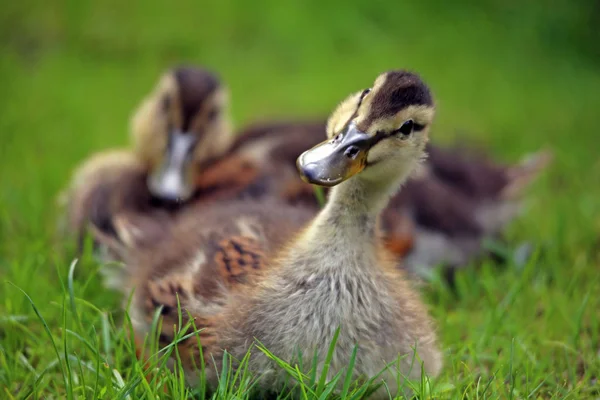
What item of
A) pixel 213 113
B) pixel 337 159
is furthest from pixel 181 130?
pixel 337 159

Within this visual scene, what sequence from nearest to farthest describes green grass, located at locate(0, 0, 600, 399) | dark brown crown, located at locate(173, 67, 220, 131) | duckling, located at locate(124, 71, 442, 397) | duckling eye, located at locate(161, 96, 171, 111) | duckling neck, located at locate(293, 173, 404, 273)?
duckling, located at locate(124, 71, 442, 397)
duckling neck, located at locate(293, 173, 404, 273)
green grass, located at locate(0, 0, 600, 399)
dark brown crown, located at locate(173, 67, 220, 131)
duckling eye, located at locate(161, 96, 171, 111)

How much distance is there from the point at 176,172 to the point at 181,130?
0.30m

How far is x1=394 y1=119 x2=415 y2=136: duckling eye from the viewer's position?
211cm

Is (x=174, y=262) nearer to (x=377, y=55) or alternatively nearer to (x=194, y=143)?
(x=194, y=143)

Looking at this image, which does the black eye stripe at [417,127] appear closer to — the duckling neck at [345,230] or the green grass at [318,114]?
the duckling neck at [345,230]

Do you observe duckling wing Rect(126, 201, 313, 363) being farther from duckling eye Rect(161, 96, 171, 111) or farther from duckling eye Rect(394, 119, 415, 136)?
duckling eye Rect(161, 96, 171, 111)

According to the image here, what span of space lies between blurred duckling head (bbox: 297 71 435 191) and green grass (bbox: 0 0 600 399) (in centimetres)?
58

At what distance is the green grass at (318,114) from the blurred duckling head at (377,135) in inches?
23.0

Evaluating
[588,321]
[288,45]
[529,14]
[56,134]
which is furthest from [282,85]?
[588,321]

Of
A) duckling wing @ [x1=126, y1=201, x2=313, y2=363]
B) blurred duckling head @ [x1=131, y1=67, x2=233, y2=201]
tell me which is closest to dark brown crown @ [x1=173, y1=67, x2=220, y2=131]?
blurred duckling head @ [x1=131, y1=67, x2=233, y2=201]

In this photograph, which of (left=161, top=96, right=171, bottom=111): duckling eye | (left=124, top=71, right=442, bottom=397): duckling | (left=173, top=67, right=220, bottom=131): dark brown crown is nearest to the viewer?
(left=124, top=71, right=442, bottom=397): duckling

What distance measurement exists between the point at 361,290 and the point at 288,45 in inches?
216

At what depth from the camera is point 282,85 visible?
674cm

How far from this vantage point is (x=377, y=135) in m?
2.05
